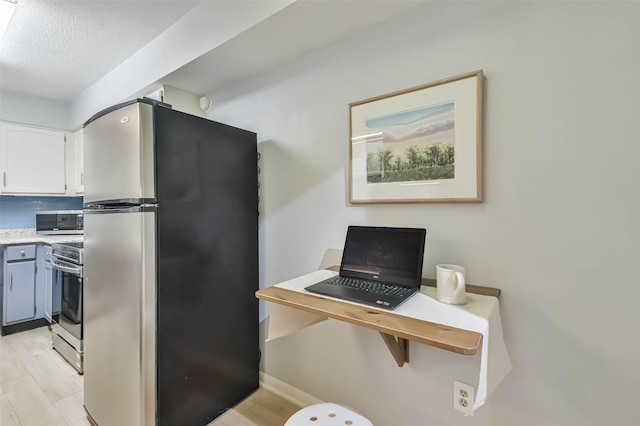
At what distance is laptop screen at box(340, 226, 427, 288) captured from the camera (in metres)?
1.21

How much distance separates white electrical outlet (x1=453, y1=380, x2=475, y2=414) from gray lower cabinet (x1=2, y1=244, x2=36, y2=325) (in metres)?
3.92

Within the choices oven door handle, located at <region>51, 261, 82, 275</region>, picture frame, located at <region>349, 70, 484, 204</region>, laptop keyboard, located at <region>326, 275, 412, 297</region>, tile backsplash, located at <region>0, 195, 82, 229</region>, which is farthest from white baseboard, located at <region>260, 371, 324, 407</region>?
tile backsplash, located at <region>0, 195, 82, 229</region>

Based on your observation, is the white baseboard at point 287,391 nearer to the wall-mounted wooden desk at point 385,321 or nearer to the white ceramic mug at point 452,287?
the wall-mounted wooden desk at point 385,321

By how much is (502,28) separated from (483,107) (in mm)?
314

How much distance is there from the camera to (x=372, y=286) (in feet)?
3.95

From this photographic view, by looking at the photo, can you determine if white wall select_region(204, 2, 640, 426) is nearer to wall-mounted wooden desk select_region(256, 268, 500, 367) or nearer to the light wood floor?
wall-mounted wooden desk select_region(256, 268, 500, 367)

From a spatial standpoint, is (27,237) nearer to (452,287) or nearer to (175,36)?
(175,36)

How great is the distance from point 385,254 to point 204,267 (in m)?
1.00

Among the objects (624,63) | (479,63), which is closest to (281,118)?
(479,63)

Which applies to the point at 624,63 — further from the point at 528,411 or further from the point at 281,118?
the point at 281,118

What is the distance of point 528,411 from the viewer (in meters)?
1.10

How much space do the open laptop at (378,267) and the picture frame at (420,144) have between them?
7.9 inches

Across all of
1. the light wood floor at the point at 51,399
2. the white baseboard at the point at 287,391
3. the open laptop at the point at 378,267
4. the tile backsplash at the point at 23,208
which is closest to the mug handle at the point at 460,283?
the open laptop at the point at 378,267

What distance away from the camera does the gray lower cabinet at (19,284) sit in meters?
2.79
